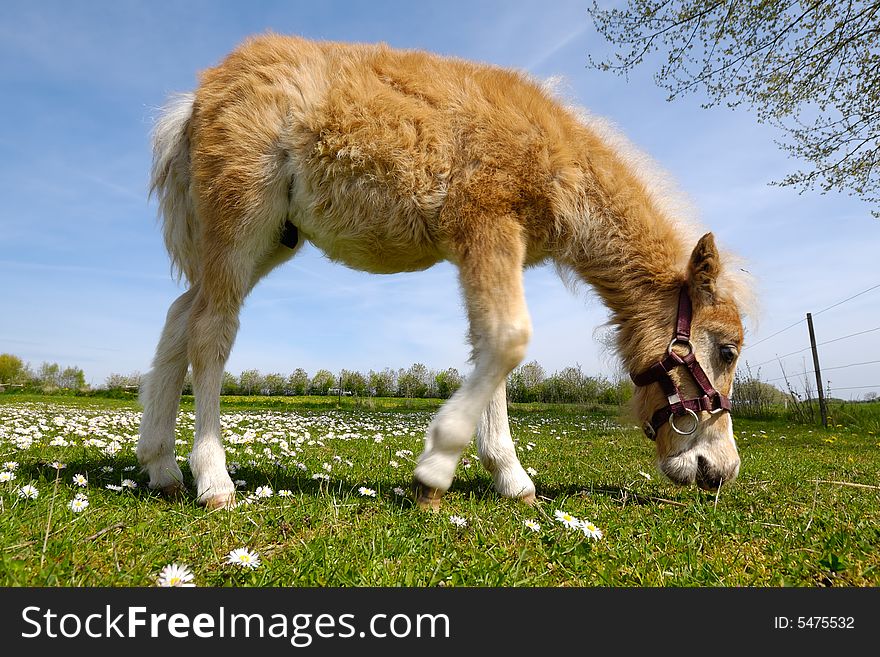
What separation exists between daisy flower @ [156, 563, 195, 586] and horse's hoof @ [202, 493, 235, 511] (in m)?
1.14

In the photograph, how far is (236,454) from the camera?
19.1 feet

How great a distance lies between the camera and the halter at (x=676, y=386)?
153 inches

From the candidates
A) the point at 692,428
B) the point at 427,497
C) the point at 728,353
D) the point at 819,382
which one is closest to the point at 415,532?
the point at 427,497

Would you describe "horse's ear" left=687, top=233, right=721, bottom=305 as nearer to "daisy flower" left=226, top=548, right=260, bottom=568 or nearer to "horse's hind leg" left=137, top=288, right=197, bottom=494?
"daisy flower" left=226, top=548, right=260, bottom=568

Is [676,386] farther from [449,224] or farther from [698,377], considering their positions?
[449,224]

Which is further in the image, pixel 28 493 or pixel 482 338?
pixel 482 338

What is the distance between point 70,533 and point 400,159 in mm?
2737

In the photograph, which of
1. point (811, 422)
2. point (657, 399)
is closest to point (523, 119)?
point (657, 399)

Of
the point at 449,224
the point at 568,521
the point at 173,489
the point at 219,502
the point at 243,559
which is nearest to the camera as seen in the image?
the point at 243,559

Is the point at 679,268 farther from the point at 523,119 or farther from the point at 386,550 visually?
the point at 386,550

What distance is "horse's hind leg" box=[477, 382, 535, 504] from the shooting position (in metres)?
4.03

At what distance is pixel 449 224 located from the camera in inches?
142

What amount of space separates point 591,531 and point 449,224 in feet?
6.69

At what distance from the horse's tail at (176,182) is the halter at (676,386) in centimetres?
373
